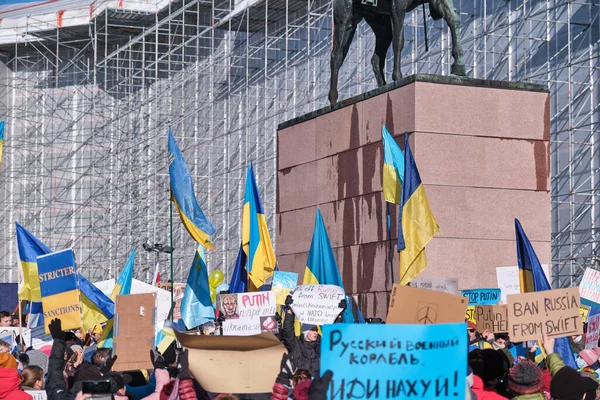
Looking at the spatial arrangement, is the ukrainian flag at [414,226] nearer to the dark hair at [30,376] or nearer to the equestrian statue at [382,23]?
the equestrian statue at [382,23]

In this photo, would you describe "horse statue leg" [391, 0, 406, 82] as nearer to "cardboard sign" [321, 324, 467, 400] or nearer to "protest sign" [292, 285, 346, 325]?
"protest sign" [292, 285, 346, 325]

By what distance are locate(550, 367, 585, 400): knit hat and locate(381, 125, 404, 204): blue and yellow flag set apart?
6.58 meters

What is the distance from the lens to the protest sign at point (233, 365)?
19.2 feet

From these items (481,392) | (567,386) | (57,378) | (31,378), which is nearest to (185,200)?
(31,378)

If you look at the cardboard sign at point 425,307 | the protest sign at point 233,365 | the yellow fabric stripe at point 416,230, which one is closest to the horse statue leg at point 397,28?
the yellow fabric stripe at point 416,230

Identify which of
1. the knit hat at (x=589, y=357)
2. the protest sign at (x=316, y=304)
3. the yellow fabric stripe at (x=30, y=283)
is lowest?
the knit hat at (x=589, y=357)

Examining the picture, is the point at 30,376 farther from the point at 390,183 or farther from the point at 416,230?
the point at 390,183

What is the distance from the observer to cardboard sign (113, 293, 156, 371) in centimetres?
823

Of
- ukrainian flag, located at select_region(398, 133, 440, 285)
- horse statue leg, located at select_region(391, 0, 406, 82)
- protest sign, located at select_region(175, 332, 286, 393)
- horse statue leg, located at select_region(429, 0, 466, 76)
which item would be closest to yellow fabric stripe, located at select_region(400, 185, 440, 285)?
ukrainian flag, located at select_region(398, 133, 440, 285)

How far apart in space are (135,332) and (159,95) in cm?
2788

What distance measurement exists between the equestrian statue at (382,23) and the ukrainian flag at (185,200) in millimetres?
1887

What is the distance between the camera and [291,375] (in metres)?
5.82

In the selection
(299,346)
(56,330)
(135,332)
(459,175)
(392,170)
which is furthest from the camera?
(459,175)

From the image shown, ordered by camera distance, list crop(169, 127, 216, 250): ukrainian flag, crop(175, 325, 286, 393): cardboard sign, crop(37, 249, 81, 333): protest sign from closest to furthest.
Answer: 1. crop(175, 325, 286, 393): cardboard sign
2. crop(37, 249, 81, 333): protest sign
3. crop(169, 127, 216, 250): ukrainian flag
